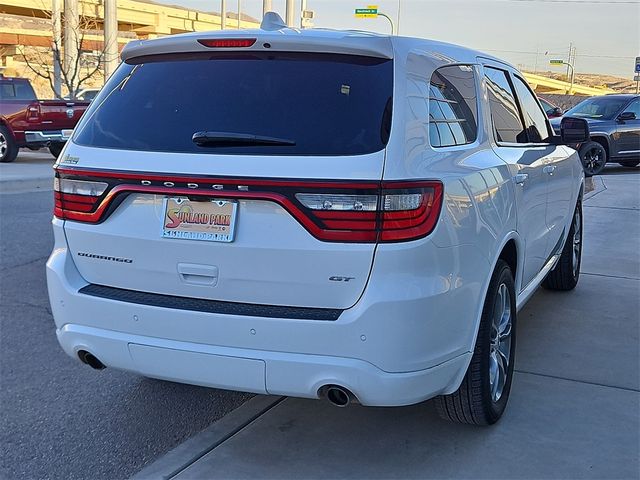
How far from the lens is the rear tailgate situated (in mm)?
2900

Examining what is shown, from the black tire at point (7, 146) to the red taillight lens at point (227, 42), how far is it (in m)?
14.2

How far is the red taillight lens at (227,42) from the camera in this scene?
3258 millimetres

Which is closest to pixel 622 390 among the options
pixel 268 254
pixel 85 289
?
pixel 268 254

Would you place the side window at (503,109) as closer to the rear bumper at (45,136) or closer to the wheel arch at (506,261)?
the wheel arch at (506,261)

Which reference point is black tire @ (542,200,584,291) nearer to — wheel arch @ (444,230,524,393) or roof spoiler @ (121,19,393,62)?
A: wheel arch @ (444,230,524,393)

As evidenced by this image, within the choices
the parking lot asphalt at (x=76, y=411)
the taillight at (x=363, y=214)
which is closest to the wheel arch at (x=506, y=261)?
the taillight at (x=363, y=214)

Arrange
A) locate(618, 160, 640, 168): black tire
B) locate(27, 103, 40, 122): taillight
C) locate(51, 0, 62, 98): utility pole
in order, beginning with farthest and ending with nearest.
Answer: locate(51, 0, 62, 98): utility pole
locate(618, 160, 640, 168): black tire
locate(27, 103, 40, 122): taillight

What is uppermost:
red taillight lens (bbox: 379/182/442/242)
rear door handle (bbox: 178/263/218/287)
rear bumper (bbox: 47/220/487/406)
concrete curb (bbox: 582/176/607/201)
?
red taillight lens (bbox: 379/182/442/242)

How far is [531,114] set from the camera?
517cm

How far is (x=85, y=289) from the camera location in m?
3.35

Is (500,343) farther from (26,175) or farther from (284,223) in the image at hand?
(26,175)

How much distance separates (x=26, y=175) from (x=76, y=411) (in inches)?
420

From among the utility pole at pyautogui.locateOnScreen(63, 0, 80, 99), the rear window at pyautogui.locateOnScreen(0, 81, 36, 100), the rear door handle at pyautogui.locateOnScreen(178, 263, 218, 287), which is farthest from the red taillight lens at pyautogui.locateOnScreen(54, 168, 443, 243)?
the utility pole at pyautogui.locateOnScreen(63, 0, 80, 99)

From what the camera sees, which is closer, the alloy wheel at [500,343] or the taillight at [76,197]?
the taillight at [76,197]
